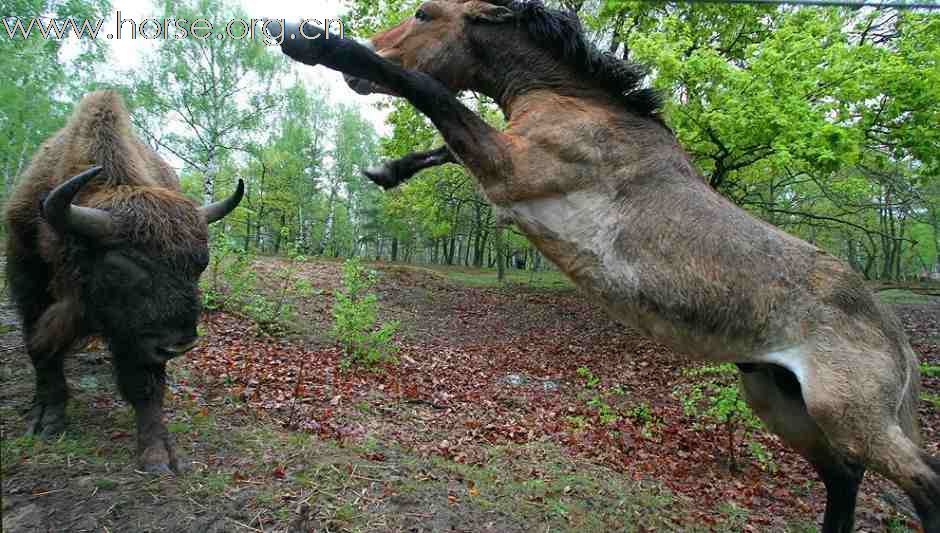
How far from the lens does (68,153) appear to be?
3.58 meters

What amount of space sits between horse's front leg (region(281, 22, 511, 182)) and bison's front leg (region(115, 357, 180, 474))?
249cm

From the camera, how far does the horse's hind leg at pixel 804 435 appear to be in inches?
139

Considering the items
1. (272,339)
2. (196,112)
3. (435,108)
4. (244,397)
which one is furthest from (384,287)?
(435,108)

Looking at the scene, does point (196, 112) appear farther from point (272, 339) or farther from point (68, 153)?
point (68, 153)

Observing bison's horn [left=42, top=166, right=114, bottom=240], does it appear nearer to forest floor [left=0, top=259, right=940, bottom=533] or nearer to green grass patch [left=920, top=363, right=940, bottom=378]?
forest floor [left=0, top=259, right=940, bottom=533]

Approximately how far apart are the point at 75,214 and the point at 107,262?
34 centimetres

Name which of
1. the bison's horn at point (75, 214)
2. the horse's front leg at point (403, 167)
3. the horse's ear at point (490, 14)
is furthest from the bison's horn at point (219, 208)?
the horse's ear at point (490, 14)

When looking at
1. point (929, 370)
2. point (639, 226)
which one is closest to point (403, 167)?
point (639, 226)

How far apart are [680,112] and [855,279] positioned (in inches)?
214

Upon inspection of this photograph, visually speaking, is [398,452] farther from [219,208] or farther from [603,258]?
[603,258]

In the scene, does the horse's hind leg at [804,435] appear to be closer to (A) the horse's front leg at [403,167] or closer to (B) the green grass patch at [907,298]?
(A) the horse's front leg at [403,167]

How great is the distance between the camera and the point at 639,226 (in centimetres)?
296

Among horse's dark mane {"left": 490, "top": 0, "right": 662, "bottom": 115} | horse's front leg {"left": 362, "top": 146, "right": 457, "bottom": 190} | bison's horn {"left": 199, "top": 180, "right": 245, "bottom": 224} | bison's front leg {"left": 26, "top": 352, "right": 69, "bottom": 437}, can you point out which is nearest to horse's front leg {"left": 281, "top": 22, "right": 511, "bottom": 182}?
horse's front leg {"left": 362, "top": 146, "right": 457, "bottom": 190}

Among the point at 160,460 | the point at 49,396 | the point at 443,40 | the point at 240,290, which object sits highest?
the point at 443,40
